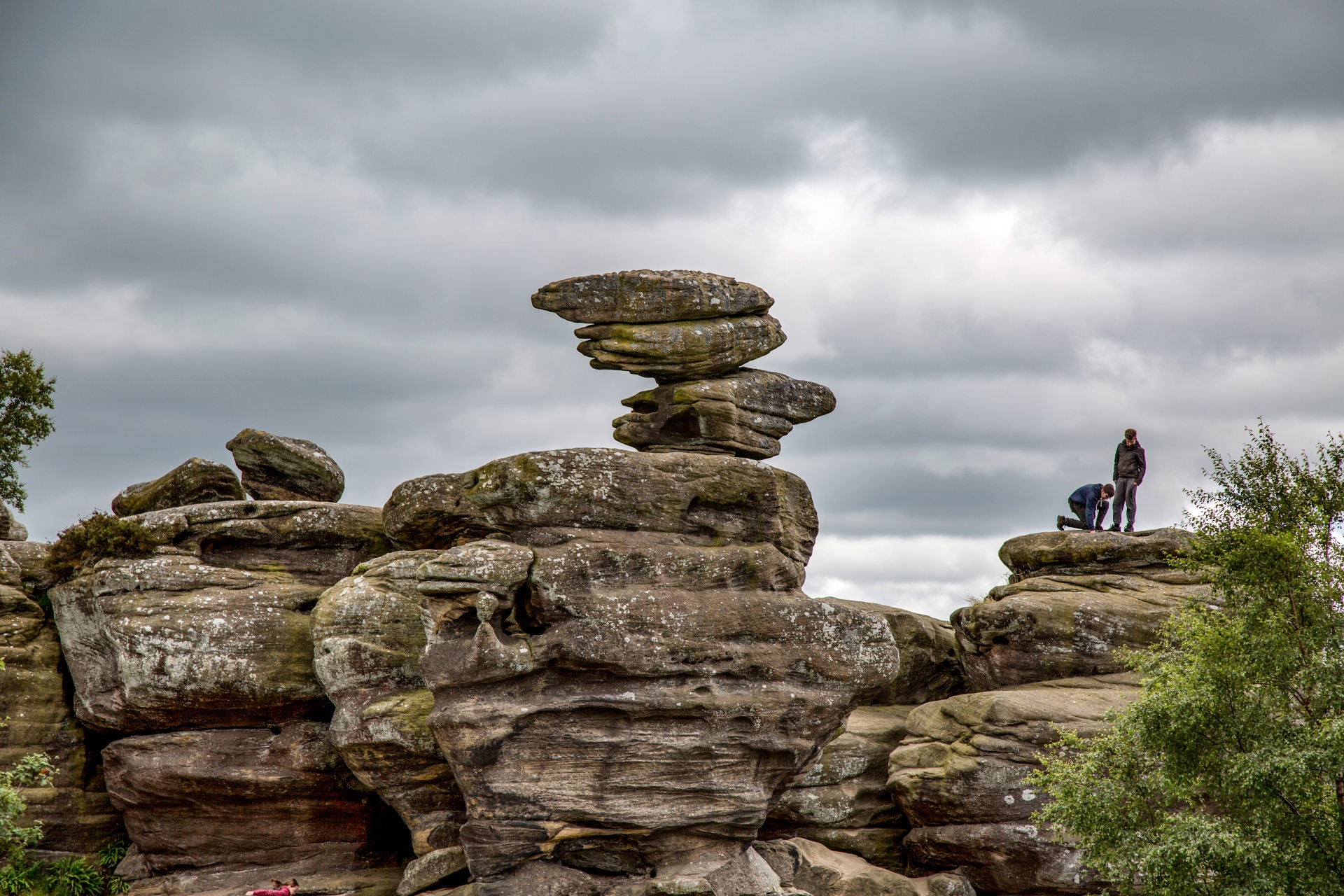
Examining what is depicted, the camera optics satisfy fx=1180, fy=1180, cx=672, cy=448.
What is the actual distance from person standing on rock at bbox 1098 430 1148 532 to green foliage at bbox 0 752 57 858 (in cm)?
3347

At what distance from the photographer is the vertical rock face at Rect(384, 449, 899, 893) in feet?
94.6

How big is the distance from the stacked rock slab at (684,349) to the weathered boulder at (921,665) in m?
8.24

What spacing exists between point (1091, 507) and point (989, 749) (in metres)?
11.0

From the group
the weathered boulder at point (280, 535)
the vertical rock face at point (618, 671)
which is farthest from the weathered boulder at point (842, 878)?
the weathered boulder at point (280, 535)

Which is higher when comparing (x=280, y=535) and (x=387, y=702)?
(x=280, y=535)

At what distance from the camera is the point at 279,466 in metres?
40.6

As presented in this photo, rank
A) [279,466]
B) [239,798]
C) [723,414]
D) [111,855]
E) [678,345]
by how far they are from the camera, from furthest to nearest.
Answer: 1. [279,466]
2. [723,414]
3. [678,345]
4. [111,855]
5. [239,798]

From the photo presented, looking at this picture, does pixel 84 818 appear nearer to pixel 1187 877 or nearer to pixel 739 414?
→ pixel 739 414

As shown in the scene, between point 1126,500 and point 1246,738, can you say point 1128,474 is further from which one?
point 1246,738

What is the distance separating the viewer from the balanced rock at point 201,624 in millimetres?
34031

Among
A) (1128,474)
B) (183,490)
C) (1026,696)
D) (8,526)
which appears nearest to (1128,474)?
(1128,474)

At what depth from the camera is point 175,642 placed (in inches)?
1339

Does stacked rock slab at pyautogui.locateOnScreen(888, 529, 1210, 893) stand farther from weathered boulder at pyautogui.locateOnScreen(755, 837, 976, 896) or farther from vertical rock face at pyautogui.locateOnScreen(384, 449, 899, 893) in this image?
vertical rock face at pyautogui.locateOnScreen(384, 449, 899, 893)

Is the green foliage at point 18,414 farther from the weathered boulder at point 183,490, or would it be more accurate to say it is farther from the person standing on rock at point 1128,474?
the person standing on rock at point 1128,474
